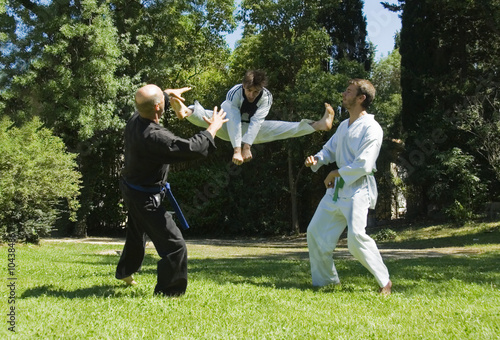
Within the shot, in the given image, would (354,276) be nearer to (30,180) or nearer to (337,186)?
(337,186)

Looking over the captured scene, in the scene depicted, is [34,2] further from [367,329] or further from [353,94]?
[367,329]

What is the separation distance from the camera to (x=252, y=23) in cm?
2319

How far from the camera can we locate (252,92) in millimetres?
7066

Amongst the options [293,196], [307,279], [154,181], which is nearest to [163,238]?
[154,181]

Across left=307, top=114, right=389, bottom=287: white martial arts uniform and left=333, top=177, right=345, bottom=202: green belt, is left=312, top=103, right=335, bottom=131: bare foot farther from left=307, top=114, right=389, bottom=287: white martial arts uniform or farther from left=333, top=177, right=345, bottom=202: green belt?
left=333, top=177, right=345, bottom=202: green belt

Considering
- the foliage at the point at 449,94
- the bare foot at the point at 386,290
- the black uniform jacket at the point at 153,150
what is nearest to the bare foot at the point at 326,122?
the black uniform jacket at the point at 153,150

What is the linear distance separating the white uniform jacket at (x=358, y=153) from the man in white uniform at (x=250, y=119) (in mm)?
489

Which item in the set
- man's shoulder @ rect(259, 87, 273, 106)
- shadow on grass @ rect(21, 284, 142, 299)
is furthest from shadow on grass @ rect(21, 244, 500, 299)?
man's shoulder @ rect(259, 87, 273, 106)

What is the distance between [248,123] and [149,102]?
203 cm

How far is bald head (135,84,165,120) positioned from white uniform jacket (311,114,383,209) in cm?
235

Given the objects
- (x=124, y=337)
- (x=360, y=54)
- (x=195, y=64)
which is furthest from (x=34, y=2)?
(x=124, y=337)

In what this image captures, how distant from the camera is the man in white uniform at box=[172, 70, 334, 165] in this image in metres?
6.97

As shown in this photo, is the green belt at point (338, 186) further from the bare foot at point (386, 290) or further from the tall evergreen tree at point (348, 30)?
the tall evergreen tree at point (348, 30)

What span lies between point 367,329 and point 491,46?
20.8 meters
